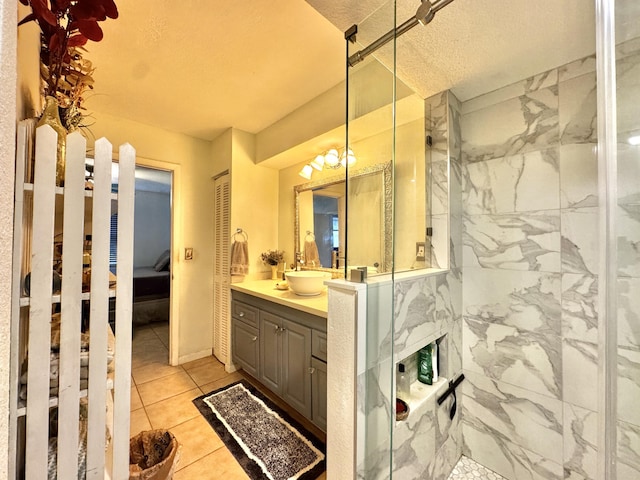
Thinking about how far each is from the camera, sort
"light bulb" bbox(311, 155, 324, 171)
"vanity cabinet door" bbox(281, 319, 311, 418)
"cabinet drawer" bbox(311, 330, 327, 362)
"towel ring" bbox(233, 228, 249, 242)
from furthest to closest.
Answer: "towel ring" bbox(233, 228, 249, 242), "light bulb" bbox(311, 155, 324, 171), "vanity cabinet door" bbox(281, 319, 311, 418), "cabinet drawer" bbox(311, 330, 327, 362)

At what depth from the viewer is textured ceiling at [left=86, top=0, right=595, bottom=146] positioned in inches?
40.8

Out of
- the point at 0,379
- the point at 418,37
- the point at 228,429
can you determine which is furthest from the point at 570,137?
the point at 228,429

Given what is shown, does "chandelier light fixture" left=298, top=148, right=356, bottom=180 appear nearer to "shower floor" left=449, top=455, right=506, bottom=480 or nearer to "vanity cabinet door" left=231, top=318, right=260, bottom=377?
"vanity cabinet door" left=231, top=318, right=260, bottom=377

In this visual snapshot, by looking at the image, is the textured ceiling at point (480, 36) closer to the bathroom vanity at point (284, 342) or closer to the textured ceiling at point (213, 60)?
the textured ceiling at point (213, 60)

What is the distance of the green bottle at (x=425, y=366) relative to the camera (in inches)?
56.4

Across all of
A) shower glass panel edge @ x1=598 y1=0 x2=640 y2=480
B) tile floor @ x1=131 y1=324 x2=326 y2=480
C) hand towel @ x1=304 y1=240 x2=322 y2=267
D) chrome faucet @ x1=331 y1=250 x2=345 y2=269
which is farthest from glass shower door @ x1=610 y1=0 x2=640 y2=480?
hand towel @ x1=304 y1=240 x2=322 y2=267

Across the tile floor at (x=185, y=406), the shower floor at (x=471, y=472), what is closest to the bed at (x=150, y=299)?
the tile floor at (x=185, y=406)

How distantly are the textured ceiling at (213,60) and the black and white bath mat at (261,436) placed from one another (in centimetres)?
244

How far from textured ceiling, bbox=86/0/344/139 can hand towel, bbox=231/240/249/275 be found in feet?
3.97

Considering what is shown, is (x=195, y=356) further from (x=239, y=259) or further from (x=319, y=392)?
(x=319, y=392)

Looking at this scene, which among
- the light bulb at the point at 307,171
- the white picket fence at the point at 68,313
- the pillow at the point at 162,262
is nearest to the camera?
the white picket fence at the point at 68,313

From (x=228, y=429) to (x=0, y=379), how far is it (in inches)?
68.0

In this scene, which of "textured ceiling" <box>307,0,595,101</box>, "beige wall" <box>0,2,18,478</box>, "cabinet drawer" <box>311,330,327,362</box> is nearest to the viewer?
"beige wall" <box>0,2,18,478</box>

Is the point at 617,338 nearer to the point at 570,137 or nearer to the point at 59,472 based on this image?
the point at 570,137
